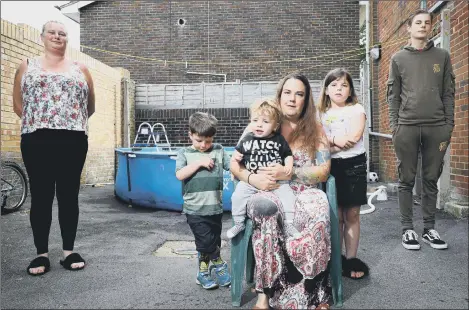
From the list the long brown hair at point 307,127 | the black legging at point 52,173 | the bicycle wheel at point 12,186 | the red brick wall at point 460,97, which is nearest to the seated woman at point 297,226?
the long brown hair at point 307,127

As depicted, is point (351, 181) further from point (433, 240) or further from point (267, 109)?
point (433, 240)

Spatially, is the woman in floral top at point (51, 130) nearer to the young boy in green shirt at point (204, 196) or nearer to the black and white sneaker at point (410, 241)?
the young boy in green shirt at point (204, 196)

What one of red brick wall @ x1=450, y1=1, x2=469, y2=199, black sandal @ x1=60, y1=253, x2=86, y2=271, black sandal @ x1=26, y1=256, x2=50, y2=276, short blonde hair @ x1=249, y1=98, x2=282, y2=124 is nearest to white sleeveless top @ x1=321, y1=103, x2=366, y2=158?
short blonde hair @ x1=249, y1=98, x2=282, y2=124

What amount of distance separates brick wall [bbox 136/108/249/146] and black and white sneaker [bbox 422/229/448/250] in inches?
245

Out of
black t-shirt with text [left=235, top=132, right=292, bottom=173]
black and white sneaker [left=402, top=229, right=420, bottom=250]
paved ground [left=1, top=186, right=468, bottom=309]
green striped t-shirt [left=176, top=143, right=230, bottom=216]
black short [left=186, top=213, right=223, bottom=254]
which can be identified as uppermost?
black t-shirt with text [left=235, top=132, right=292, bottom=173]

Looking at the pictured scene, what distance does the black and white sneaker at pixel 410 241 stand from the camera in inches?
124

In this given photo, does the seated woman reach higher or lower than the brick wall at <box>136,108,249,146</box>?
lower

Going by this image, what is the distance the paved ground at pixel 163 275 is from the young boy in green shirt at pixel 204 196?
0.17 metres

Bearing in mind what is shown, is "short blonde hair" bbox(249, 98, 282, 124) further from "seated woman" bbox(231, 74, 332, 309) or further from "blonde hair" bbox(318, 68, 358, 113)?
"blonde hair" bbox(318, 68, 358, 113)

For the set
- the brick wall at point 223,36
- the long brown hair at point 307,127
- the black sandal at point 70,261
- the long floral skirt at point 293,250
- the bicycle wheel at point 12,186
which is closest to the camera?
the long floral skirt at point 293,250

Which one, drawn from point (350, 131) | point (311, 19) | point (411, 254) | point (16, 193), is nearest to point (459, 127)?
point (411, 254)

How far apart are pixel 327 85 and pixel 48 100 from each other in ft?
6.58

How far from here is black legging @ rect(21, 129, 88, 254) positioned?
267 cm

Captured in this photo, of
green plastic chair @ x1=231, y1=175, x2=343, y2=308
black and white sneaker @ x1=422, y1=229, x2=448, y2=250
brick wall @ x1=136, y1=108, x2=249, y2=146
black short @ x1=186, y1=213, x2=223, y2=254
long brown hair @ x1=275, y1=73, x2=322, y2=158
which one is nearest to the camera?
green plastic chair @ x1=231, y1=175, x2=343, y2=308
